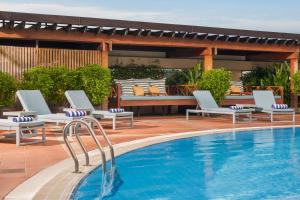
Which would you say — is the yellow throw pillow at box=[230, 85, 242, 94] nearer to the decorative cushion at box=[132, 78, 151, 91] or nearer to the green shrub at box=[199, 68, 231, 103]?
the green shrub at box=[199, 68, 231, 103]

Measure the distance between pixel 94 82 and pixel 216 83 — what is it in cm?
522

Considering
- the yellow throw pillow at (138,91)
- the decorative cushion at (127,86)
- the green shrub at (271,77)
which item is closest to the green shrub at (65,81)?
the decorative cushion at (127,86)

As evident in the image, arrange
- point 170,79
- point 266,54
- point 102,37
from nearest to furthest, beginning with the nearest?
point 102,37, point 170,79, point 266,54

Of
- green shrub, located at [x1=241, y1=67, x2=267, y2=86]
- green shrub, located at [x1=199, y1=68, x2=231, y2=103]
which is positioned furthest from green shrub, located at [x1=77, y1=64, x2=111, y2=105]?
green shrub, located at [x1=241, y1=67, x2=267, y2=86]

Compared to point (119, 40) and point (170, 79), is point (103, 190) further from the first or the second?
point (170, 79)

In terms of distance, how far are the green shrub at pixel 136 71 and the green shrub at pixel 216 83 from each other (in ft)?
10.3

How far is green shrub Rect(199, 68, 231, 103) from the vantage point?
1942 centimetres

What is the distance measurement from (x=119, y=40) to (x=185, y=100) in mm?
3510

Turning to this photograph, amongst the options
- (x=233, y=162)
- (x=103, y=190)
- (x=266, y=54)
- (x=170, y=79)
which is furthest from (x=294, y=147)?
(x=266, y=54)

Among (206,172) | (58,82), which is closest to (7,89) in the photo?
(58,82)

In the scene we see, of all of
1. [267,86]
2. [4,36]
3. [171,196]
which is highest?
[4,36]

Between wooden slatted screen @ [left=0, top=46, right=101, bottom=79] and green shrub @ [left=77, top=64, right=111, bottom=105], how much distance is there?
2.36ft

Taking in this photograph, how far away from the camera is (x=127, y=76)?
70.1 ft

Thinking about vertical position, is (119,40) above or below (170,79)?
above
